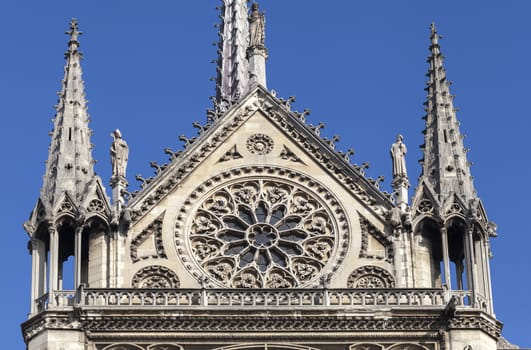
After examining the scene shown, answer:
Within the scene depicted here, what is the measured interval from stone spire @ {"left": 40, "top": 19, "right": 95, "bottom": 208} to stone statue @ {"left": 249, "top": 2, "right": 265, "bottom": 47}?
11.4 ft

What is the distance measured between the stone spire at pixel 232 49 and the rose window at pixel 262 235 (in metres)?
15.6

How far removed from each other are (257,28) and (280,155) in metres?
3.54

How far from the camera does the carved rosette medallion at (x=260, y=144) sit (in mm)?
41875

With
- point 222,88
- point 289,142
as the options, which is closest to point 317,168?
point 289,142

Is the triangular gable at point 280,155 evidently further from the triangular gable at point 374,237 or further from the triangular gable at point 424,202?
the triangular gable at point 424,202

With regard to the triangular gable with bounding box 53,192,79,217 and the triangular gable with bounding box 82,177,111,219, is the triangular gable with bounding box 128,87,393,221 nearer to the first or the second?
the triangular gable with bounding box 82,177,111,219

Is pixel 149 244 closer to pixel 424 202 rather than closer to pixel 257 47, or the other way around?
pixel 424 202

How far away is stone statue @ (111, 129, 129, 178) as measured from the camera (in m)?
41.4

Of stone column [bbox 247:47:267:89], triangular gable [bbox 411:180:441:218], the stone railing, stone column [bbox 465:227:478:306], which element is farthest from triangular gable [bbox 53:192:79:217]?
stone column [bbox 465:227:478:306]

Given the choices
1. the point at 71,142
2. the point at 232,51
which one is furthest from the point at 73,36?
the point at 232,51

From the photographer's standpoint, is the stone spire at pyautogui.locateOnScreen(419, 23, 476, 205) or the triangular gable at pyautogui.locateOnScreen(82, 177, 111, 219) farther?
the stone spire at pyautogui.locateOnScreen(419, 23, 476, 205)

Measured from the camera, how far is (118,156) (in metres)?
41.5

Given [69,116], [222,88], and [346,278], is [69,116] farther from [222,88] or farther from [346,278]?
[222,88]

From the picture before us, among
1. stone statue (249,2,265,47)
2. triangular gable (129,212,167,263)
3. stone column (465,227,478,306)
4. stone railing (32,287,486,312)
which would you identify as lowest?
stone railing (32,287,486,312)
